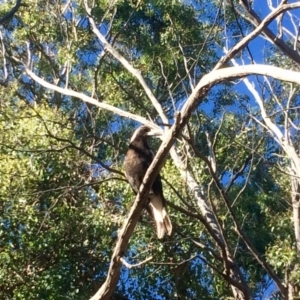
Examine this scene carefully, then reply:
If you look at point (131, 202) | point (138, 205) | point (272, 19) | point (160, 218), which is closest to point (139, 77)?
point (131, 202)

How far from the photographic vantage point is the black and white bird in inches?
199

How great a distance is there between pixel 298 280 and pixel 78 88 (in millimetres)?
5794

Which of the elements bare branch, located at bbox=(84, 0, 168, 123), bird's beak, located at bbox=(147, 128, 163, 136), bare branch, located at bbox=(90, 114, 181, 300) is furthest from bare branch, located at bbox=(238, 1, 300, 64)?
bare branch, located at bbox=(84, 0, 168, 123)

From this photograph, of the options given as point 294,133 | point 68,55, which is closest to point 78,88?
point 68,55

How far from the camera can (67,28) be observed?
35.5 feet

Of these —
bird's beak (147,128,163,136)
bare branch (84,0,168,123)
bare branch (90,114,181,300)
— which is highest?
bare branch (84,0,168,123)

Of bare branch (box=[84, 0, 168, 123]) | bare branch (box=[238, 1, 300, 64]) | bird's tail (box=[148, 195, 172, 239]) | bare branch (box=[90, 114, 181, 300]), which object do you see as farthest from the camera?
bare branch (box=[84, 0, 168, 123])

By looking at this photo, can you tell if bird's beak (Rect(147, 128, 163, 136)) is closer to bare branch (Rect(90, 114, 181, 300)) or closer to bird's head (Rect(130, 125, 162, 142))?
bird's head (Rect(130, 125, 162, 142))

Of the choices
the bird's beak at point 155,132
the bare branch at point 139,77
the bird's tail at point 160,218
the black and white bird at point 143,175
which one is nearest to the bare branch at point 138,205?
the black and white bird at point 143,175

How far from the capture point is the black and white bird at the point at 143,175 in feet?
16.6

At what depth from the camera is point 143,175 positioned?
5.35 metres

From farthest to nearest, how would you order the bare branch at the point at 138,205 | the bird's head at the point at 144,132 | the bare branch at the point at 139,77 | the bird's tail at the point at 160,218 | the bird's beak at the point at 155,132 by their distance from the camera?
the bare branch at the point at 139,77 < the bird's head at the point at 144,132 < the bird's beak at the point at 155,132 < the bird's tail at the point at 160,218 < the bare branch at the point at 138,205

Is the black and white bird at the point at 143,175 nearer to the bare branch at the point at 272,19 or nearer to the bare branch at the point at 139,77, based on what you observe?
the bare branch at the point at 139,77

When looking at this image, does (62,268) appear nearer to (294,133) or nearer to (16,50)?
(294,133)
